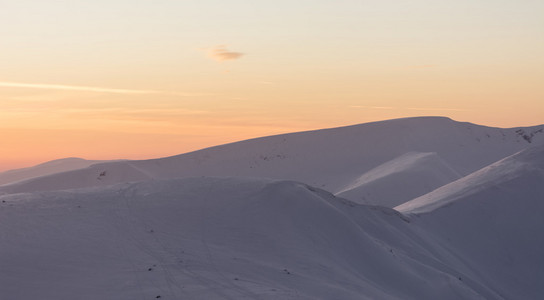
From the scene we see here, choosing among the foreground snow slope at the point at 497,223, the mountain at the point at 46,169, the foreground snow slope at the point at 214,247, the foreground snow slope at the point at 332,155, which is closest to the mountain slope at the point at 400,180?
the foreground snow slope at the point at 332,155

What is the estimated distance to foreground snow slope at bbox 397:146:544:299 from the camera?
25.1 meters

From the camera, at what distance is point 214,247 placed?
17.1 m

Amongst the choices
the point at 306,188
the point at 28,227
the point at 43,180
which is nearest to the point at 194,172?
the point at 43,180

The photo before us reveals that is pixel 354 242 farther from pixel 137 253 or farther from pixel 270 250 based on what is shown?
pixel 137 253

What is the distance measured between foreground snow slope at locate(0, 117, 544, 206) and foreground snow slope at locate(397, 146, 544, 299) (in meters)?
17.5

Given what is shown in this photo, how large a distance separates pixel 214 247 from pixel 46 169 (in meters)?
139

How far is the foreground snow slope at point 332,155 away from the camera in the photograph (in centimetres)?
5588

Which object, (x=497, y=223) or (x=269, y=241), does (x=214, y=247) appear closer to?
(x=269, y=241)

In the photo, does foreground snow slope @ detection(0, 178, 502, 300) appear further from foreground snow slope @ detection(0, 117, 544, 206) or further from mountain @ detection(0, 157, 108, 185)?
mountain @ detection(0, 157, 108, 185)

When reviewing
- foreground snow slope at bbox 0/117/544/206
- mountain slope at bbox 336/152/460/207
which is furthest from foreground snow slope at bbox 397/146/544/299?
foreground snow slope at bbox 0/117/544/206

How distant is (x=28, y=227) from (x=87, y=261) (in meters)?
3.03

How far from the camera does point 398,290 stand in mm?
18000

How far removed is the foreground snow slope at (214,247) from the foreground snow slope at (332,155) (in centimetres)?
2871

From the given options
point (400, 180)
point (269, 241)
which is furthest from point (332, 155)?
point (269, 241)
